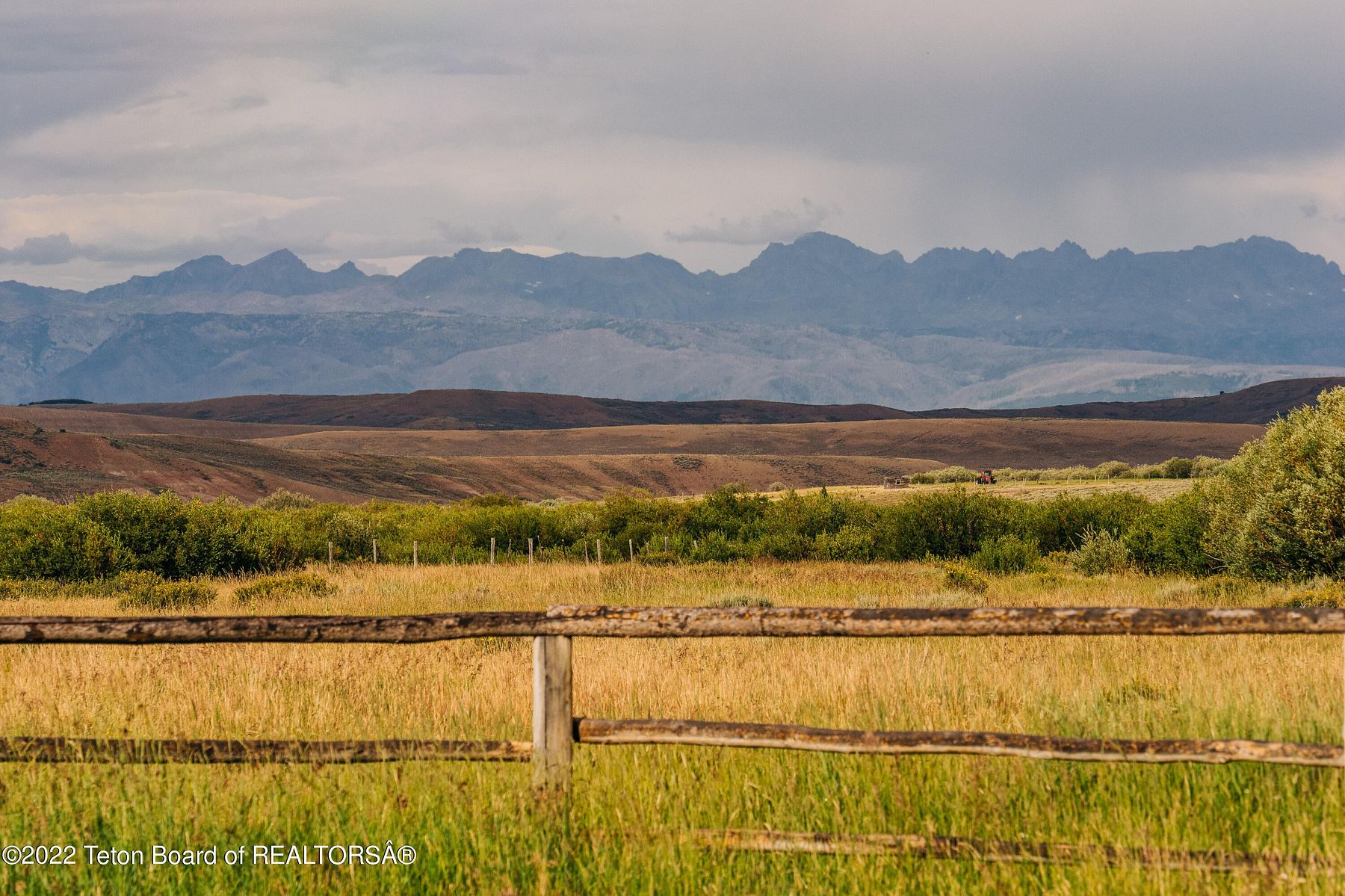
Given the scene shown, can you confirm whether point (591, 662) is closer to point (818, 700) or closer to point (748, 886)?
point (818, 700)

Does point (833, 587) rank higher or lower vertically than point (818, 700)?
lower

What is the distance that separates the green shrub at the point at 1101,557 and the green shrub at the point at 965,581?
3.35 metres

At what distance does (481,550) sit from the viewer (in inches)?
1275

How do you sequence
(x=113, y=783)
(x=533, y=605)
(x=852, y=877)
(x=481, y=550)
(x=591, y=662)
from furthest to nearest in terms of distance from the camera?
1. (x=481, y=550)
2. (x=533, y=605)
3. (x=591, y=662)
4. (x=113, y=783)
5. (x=852, y=877)

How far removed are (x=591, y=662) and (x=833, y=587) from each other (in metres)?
11.0

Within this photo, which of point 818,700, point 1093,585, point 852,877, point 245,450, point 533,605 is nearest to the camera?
point 852,877

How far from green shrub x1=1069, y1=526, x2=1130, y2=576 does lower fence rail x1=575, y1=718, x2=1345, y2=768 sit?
20182mm

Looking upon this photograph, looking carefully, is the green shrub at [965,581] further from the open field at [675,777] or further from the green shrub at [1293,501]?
the open field at [675,777]

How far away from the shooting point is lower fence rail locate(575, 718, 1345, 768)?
190 inches

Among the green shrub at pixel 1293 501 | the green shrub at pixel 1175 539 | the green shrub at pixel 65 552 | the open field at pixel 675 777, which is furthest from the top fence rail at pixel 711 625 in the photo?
the green shrub at pixel 65 552

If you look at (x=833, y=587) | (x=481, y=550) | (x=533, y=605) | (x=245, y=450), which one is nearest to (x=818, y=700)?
(x=533, y=605)

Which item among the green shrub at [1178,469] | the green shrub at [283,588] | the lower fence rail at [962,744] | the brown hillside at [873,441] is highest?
the lower fence rail at [962,744]

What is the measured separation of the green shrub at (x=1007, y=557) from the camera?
84.7 feet

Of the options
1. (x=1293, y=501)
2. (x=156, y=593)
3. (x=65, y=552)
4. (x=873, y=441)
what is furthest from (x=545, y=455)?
(x=1293, y=501)
